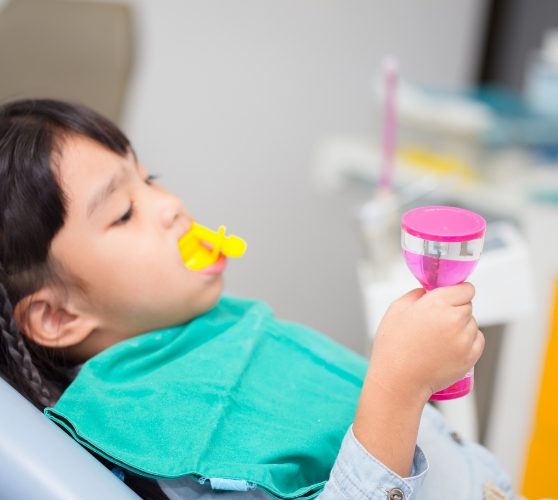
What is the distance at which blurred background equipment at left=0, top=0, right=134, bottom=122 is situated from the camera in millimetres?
1422

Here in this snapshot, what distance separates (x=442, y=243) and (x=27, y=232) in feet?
1.37

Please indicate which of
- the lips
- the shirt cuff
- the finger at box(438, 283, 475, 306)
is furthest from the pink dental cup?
the lips

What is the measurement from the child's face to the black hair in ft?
0.04

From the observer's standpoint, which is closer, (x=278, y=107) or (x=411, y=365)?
(x=411, y=365)

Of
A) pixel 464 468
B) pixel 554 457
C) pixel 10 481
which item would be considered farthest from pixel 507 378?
pixel 10 481

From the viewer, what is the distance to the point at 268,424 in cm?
67

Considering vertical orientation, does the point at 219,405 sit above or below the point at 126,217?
below

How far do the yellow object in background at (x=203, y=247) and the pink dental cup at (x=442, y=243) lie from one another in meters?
0.26

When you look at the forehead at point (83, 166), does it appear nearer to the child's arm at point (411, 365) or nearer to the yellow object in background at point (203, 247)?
the yellow object in background at point (203, 247)

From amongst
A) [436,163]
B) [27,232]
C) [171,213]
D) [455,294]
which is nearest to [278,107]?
[436,163]

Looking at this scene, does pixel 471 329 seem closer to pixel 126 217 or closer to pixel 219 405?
pixel 219 405

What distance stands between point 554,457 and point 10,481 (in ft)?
3.32

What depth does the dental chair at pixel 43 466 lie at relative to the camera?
0.50m

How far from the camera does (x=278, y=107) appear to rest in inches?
80.7
